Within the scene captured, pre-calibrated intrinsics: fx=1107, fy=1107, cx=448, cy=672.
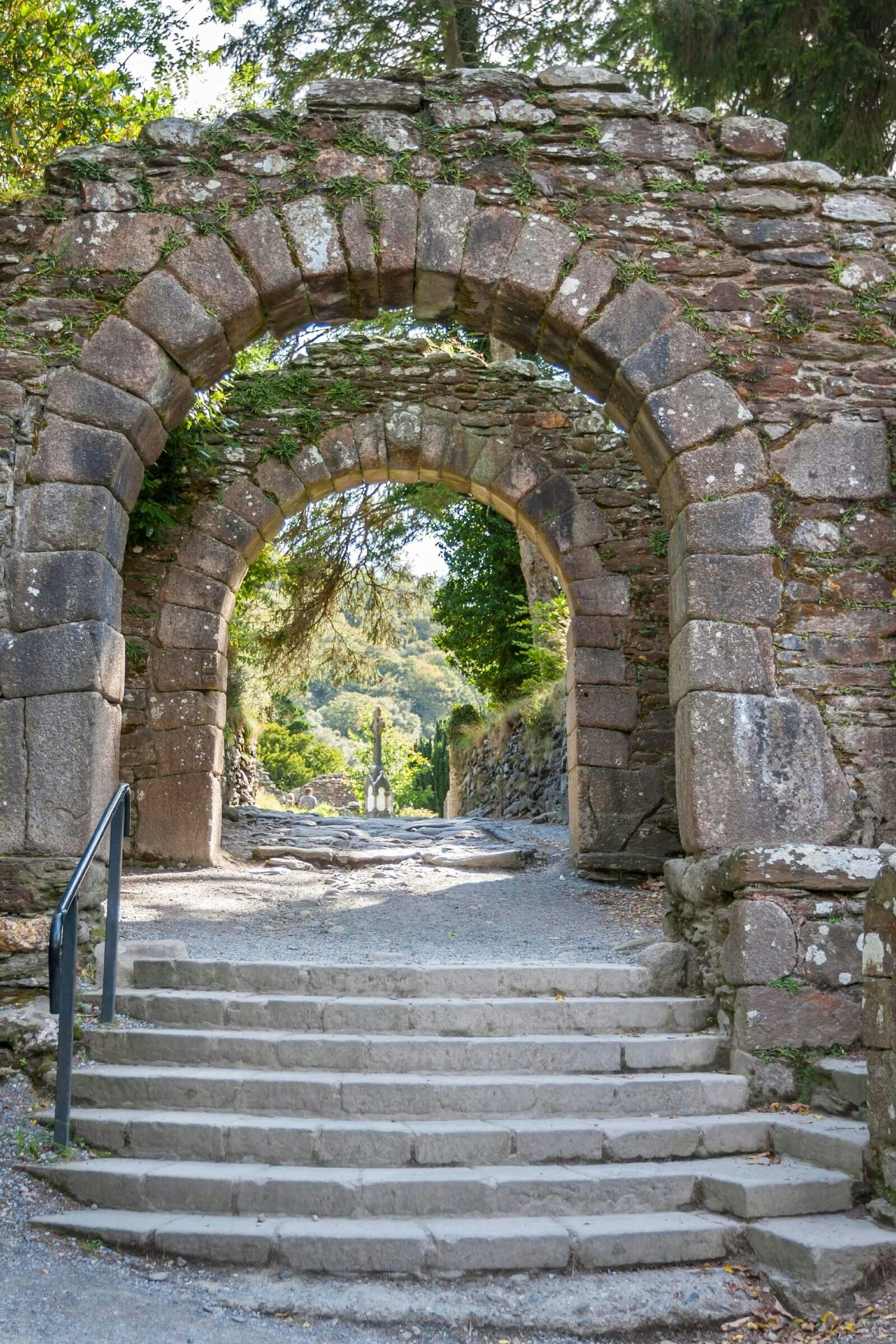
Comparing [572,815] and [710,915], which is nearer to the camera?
[710,915]

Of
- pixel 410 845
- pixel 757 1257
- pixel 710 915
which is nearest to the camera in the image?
pixel 757 1257

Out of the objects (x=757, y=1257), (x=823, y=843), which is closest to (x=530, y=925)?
(x=823, y=843)

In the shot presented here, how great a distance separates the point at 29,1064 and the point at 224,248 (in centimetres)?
345

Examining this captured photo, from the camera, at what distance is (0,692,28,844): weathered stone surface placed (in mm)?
4422

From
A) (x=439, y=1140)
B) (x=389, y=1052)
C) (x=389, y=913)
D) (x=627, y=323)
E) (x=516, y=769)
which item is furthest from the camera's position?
(x=516, y=769)

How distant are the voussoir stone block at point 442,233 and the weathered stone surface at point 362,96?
459 millimetres

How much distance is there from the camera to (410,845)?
9219 mm

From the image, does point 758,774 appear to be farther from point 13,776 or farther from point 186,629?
point 186,629

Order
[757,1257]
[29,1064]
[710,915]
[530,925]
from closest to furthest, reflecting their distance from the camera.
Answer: [757,1257] → [29,1064] → [710,915] → [530,925]

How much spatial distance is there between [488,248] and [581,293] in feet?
1.53

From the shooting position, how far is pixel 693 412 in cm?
484

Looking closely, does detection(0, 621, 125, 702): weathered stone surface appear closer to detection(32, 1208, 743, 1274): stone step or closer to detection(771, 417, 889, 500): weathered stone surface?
detection(32, 1208, 743, 1274): stone step

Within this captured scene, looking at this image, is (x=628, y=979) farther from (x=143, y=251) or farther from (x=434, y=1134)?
(x=143, y=251)

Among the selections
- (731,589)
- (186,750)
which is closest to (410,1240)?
(731,589)
